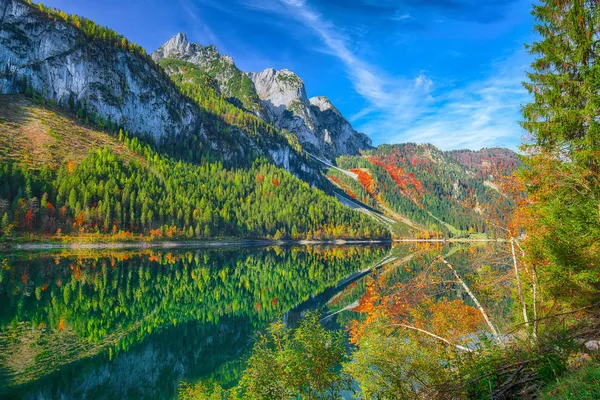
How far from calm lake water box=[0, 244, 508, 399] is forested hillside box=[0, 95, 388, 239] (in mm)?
37870

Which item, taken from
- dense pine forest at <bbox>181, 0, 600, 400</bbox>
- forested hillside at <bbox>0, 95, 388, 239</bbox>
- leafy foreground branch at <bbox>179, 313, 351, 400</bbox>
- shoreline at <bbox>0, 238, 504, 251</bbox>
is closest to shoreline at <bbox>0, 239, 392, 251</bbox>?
shoreline at <bbox>0, 238, 504, 251</bbox>

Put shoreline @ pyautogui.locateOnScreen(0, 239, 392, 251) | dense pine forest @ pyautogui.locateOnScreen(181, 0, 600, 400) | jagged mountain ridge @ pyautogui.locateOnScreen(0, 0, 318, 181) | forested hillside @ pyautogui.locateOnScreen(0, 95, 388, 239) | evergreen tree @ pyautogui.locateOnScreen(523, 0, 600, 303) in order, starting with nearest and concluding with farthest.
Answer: dense pine forest @ pyautogui.locateOnScreen(181, 0, 600, 400)
evergreen tree @ pyautogui.locateOnScreen(523, 0, 600, 303)
shoreline @ pyautogui.locateOnScreen(0, 239, 392, 251)
forested hillside @ pyautogui.locateOnScreen(0, 95, 388, 239)
jagged mountain ridge @ pyautogui.locateOnScreen(0, 0, 318, 181)

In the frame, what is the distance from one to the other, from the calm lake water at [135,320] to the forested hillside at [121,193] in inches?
1491

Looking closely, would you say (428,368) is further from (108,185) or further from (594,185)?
(108,185)

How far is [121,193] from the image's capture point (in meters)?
120

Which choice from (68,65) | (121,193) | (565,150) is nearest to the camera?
(565,150)

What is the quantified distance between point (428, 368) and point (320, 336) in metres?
3.75

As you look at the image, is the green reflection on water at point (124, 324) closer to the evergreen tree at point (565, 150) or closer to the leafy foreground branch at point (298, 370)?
the leafy foreground branch at point (298, 370)

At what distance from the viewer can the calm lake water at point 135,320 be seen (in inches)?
795

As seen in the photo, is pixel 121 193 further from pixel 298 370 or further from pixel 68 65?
pixel 298 370

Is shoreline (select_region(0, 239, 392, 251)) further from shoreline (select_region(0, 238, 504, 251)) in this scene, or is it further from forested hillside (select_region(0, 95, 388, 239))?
forested hillside (select_region(0, 95, 388, 239))

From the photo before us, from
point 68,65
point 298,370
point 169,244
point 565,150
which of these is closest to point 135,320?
point 298,370

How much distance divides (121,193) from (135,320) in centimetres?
10134

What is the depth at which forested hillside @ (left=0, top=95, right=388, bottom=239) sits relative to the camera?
9775 cm
